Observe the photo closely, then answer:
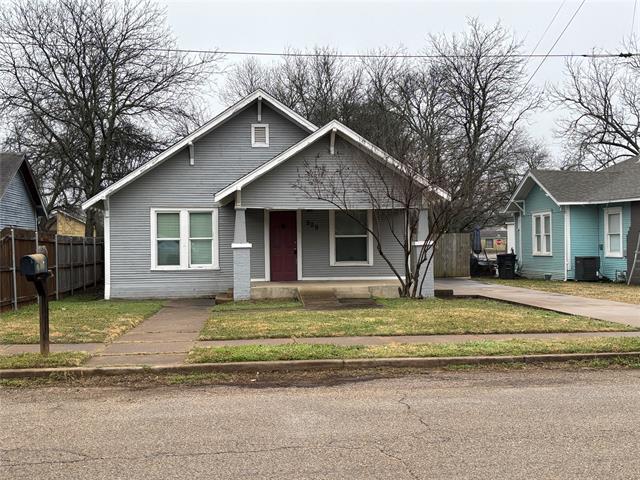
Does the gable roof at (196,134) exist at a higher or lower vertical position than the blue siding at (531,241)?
higher

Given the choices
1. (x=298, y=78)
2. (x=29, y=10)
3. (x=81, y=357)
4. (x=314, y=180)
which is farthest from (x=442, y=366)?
(x=298, y=78)

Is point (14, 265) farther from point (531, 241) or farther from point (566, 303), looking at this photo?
point (531, 241)

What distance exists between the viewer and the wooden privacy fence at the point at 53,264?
13969 millimetres

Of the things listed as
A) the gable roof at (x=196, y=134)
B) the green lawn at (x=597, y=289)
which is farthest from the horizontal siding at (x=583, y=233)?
the gable roof at (x=196, y=134)

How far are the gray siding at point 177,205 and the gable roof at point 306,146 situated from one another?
8.35 ft

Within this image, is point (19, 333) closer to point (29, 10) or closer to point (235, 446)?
point (235, 446)

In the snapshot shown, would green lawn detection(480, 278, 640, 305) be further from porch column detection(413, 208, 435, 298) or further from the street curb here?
the street curb

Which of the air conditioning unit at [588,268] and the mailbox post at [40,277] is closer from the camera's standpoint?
the mailbox post at [40,277]

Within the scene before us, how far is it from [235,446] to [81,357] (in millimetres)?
4138

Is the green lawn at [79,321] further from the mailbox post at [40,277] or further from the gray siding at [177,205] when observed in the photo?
the gray siding at [177,205]

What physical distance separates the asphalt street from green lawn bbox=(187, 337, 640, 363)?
0.97 m

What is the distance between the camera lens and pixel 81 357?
8094 mm

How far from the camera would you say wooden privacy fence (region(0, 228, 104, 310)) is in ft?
45.8

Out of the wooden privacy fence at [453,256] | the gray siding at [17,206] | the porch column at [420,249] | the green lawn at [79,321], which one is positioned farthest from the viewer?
the wooden privacy fence at [453,256]
